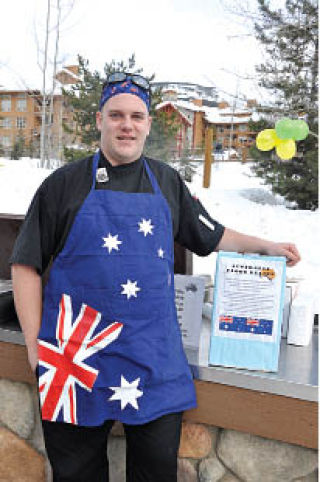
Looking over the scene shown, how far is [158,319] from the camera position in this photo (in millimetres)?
1393

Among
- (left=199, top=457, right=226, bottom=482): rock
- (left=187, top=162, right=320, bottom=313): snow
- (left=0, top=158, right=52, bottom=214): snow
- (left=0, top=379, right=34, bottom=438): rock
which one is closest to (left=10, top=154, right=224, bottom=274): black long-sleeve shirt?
(left=0, top=379, right=34, bottom=438): rock

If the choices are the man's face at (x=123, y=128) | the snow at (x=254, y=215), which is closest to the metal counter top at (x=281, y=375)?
the man's face at (x=123, y=128)

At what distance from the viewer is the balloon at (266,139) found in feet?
11.8

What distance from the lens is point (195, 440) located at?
159 cm

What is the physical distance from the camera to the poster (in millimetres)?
1467

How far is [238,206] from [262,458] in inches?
339

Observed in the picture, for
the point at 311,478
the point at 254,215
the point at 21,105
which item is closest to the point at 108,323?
the point at 311,478

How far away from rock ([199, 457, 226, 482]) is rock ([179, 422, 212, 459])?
0.09 feet

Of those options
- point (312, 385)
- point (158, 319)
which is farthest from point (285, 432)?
point (158, 319)

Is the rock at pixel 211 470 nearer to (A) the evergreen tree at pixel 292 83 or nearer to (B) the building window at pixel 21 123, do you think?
(A) the evergreen tree at pixel 292 83

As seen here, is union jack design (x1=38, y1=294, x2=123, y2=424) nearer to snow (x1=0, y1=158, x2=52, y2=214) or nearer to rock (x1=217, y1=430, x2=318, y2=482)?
rock (x1=217, y1=430, x2=318, y2=482)

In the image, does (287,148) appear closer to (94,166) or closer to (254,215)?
(94,166)

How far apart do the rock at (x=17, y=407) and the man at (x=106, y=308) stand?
0.35 meters

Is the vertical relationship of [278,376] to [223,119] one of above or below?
below
